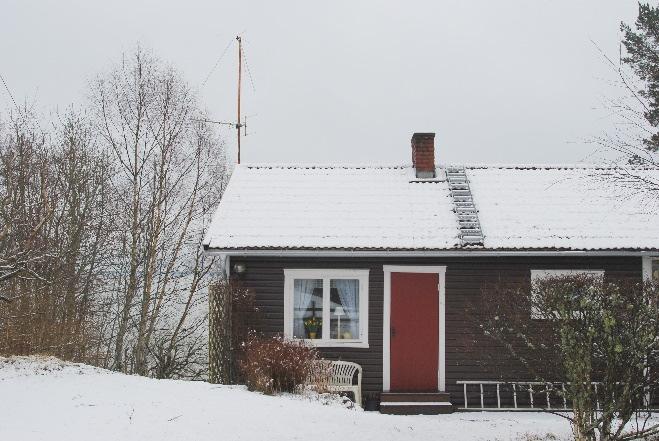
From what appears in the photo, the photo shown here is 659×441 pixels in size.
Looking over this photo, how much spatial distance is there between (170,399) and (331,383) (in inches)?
150

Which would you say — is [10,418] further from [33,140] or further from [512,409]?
[33,140]

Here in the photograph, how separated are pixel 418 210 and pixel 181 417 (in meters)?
7.26


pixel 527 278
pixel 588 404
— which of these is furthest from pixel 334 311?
pixel 588 404

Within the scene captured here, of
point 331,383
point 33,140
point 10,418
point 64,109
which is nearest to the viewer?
point 10,418

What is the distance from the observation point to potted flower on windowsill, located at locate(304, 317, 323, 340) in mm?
13070

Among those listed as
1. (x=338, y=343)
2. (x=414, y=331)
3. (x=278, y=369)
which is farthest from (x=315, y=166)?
(x=278, y=369)

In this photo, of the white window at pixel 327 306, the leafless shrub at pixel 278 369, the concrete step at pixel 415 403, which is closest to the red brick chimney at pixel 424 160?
the white window at pixel 327 306

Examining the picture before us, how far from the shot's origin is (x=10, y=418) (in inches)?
324

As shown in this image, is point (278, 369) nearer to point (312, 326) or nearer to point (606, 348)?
point (312, 326)

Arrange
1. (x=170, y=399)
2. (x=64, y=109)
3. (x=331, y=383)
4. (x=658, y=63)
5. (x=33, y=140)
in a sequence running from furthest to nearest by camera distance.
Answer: (x=64, y=109)
(x=33, y=140)
(x=331, y=383)
(x=658, y=63)
(x=170, y=399)

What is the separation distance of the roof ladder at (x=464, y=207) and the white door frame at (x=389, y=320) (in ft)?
2.58

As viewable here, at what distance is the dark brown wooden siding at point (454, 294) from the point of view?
12938 millimetres

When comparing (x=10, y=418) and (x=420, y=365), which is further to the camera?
(x=420, y=365)

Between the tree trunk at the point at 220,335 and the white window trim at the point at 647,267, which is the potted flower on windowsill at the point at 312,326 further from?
the white window trim at the point at 647,267
